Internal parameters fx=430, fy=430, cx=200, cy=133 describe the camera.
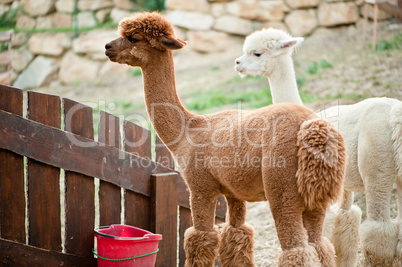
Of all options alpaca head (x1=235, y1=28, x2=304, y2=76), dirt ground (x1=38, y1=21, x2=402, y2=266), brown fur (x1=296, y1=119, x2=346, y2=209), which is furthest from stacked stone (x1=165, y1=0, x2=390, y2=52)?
brown fur (x1=296, y1=119, x2=346, y2=209)

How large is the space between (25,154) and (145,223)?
3.65 feet

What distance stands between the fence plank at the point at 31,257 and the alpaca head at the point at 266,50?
2.30 meters

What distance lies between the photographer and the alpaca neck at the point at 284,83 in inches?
153

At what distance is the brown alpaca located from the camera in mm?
2346

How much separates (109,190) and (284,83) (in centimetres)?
183

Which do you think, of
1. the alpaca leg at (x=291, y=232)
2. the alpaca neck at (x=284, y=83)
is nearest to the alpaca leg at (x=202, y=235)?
the alpaca leg at (x=291, y=232)

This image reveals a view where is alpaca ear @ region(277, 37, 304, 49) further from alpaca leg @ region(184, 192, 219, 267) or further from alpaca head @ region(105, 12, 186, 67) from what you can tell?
alpaca leg @ region(184, 192, 219, 267)

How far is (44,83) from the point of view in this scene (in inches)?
473

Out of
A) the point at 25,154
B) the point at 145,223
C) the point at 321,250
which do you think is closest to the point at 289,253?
the point at 321,250

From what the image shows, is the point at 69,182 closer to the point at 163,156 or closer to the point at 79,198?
the point at 79,198

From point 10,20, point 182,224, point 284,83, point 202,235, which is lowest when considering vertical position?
point 182,224

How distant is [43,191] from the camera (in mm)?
3045

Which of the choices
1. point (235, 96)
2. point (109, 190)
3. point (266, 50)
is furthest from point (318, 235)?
point (235, 96)

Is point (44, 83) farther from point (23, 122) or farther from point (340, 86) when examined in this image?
point (23, 122)
